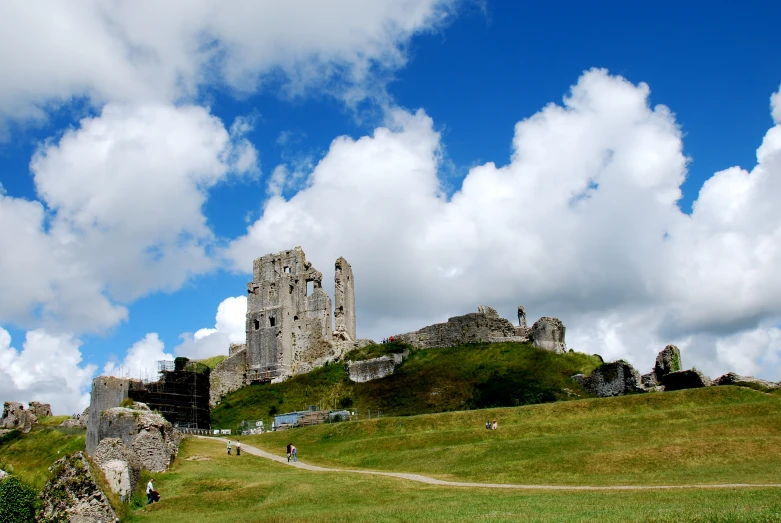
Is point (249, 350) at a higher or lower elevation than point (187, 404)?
higher

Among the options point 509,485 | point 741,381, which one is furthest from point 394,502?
point 741,381

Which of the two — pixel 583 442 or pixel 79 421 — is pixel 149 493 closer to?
pixel 583 442

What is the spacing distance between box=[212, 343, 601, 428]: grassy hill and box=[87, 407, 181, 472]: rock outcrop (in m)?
21.4

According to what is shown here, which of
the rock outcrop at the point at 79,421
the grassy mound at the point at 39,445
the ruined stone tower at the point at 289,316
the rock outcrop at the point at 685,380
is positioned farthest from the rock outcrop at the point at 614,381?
the rock outcrop at the point at 79,421

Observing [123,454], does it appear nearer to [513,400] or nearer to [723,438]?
[723,438]

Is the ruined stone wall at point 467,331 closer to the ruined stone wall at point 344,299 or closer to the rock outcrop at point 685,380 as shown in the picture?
the ruined stone wall at point 344,299

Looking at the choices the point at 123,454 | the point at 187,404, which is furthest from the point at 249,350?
the point at 123,454

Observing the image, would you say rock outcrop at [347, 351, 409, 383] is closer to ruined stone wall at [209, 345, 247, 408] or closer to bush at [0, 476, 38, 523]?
ruined stone wall at [209, 345, 247, 408]

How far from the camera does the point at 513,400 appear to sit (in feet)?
164

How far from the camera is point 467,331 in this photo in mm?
66688

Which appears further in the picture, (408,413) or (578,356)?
(578,356)

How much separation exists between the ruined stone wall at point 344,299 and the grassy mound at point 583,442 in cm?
3041

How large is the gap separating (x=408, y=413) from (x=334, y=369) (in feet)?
55.7

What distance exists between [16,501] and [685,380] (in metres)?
41.4
